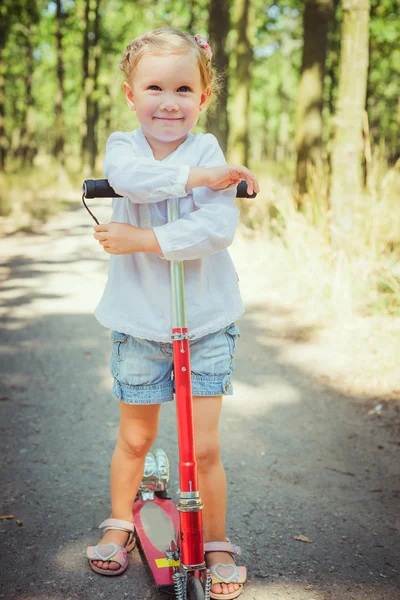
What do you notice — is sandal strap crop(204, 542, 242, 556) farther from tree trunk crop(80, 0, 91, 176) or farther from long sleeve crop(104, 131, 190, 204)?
tree trunk crop(80, 0, 91, 176)

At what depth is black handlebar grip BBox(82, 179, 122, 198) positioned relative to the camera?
216 cm

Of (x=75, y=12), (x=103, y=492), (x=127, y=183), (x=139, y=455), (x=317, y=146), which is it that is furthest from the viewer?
(x=75, y=12)

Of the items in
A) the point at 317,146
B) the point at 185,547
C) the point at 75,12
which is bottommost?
the point at 185,547

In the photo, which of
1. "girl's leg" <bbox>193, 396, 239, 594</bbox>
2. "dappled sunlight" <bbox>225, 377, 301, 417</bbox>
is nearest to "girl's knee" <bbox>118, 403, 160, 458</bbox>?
"girl's leg" <bbox>193, 396, 239, 594</bbox>

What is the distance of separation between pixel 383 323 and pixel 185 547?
3554 mm

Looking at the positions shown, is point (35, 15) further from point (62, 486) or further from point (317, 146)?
point (62, 486)

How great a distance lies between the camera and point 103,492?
312 centimetres

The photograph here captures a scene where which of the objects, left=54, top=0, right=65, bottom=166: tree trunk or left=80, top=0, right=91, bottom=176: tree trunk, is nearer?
→ left=54, top=0, right=65, bottom=166: tree trunk

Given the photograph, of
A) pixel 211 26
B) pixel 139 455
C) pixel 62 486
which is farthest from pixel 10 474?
pixel 211 26

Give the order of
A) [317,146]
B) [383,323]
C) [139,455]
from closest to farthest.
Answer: [139,455] < [383,323] < [317,146]

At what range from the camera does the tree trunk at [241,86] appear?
48.9 ft

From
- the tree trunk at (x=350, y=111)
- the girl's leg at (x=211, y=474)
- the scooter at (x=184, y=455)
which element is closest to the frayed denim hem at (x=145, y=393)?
the girl's leg at (x=211, y=474)

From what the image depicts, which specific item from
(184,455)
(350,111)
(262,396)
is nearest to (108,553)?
(184,455)

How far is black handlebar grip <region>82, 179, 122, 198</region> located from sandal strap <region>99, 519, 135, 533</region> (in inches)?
51.8
